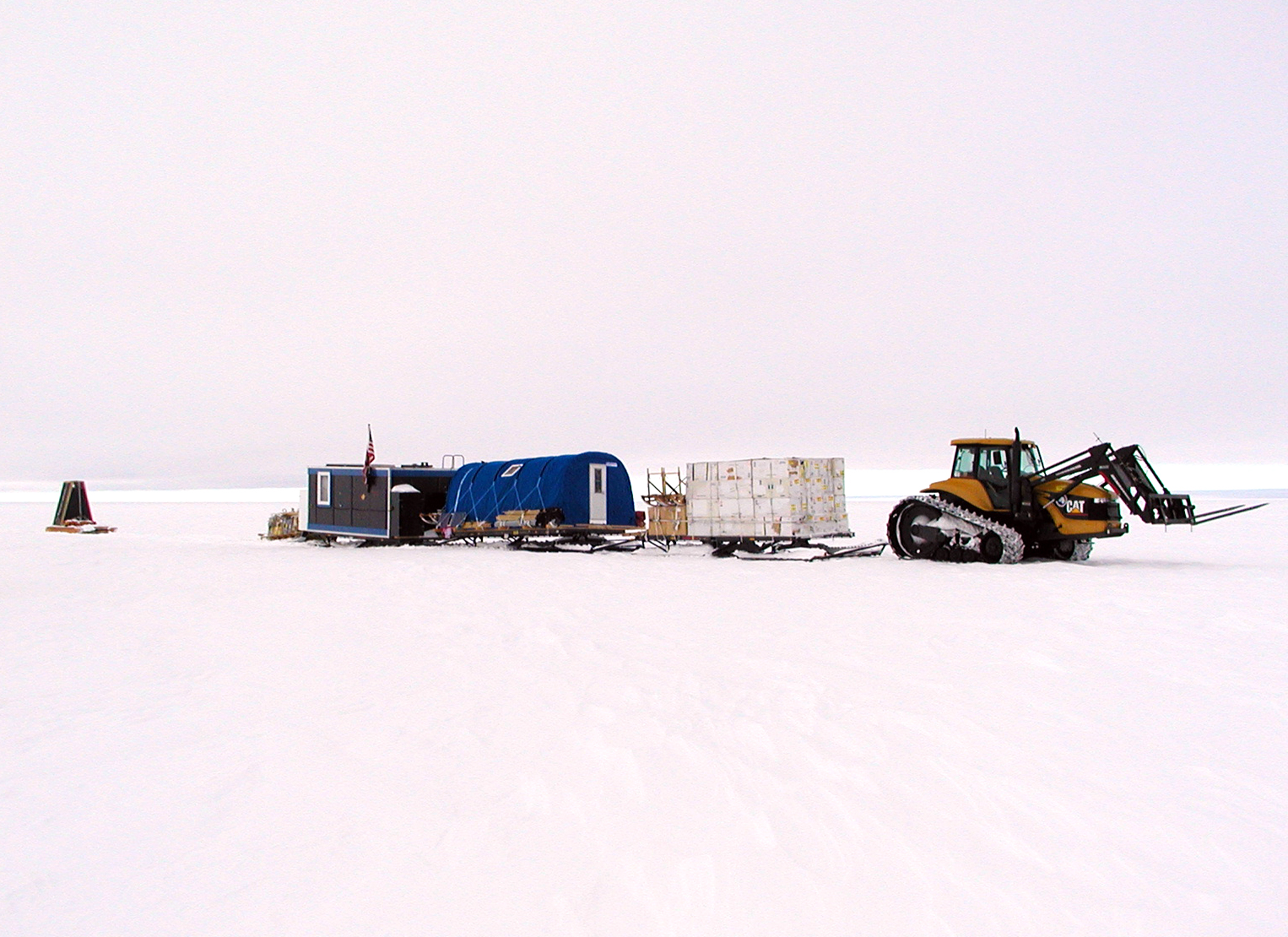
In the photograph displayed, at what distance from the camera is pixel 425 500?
28297mm

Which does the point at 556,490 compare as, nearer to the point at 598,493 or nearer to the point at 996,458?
the point at 598,493

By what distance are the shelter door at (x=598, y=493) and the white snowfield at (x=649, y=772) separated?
1315 centimetres

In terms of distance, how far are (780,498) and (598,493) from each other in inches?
258

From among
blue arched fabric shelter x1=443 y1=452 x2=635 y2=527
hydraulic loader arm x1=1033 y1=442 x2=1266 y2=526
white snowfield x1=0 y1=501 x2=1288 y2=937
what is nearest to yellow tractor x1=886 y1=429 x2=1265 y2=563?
hydraulic loader arm x1=1033 y1=442 x2=1266 y2=526

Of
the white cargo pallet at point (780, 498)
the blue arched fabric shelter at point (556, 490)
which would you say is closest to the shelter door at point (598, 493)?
the blue arched fabric shelter at point (556, 490)

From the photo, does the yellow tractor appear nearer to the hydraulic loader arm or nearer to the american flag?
the hydraulic loader arm

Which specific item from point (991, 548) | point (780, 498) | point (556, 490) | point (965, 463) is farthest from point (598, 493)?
point (991, 548)

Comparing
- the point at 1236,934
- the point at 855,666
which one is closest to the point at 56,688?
the point at 855,666

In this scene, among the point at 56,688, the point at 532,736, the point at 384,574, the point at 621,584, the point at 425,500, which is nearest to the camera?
the point at 532,736

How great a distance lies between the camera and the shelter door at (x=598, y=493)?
Answer: 997 inches

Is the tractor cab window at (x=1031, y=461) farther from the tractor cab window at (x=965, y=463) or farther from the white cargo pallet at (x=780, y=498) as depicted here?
the white cargo pallet at (x=780, y=498)

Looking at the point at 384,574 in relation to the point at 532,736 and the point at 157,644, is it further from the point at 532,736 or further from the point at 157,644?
the point at 532,736

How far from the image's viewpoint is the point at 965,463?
793 inches

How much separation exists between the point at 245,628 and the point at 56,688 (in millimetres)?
3180
